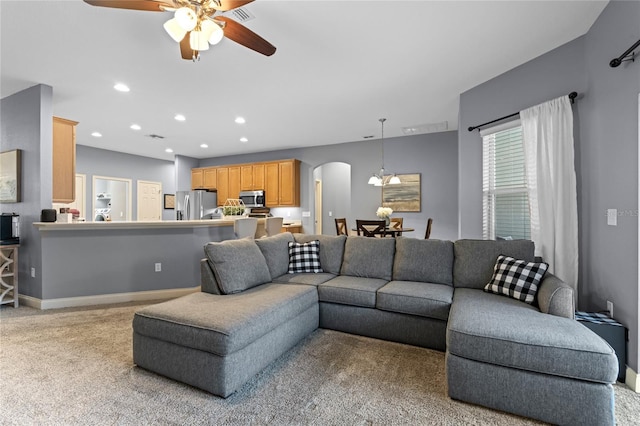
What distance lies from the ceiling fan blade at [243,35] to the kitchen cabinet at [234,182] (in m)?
5.46

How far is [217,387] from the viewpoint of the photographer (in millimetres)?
1796

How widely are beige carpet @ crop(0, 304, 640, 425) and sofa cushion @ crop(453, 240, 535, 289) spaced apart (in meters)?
0.79

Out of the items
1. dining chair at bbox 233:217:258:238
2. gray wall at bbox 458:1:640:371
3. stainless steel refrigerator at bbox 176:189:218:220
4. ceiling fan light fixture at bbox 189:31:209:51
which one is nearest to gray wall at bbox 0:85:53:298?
dining chair at bbox 233:217:258:238

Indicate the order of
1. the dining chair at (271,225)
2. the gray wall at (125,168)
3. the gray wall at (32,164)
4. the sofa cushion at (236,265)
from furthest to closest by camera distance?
the gray wall at (125,168) → the dining chair at (271,225) → the gray wall at (32,164) → the sofa cushion at (236,265)

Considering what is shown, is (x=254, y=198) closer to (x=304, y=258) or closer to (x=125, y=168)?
(x=125, y=168)

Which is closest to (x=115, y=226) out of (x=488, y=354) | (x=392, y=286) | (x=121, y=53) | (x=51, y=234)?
(x=51, y=234)

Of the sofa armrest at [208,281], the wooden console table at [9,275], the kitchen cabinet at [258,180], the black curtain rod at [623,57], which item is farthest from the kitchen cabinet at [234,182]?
the black curtain rod at [623,57]

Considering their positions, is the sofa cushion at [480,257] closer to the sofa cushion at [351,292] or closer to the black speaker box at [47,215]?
the sofa cushion at [351,292]

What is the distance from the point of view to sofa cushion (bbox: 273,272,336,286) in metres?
2.98

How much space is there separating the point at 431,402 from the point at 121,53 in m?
3.96

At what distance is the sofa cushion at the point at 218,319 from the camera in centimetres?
181

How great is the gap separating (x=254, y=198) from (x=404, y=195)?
350 centimetres

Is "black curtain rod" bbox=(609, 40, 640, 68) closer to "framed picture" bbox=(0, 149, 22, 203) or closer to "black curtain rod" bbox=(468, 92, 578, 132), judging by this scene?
"black curtain rod" bbox=(468, 92, 578, 132)

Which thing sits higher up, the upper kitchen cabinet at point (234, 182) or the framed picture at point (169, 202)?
the upper kitchen cabinet at point (234, 182)
